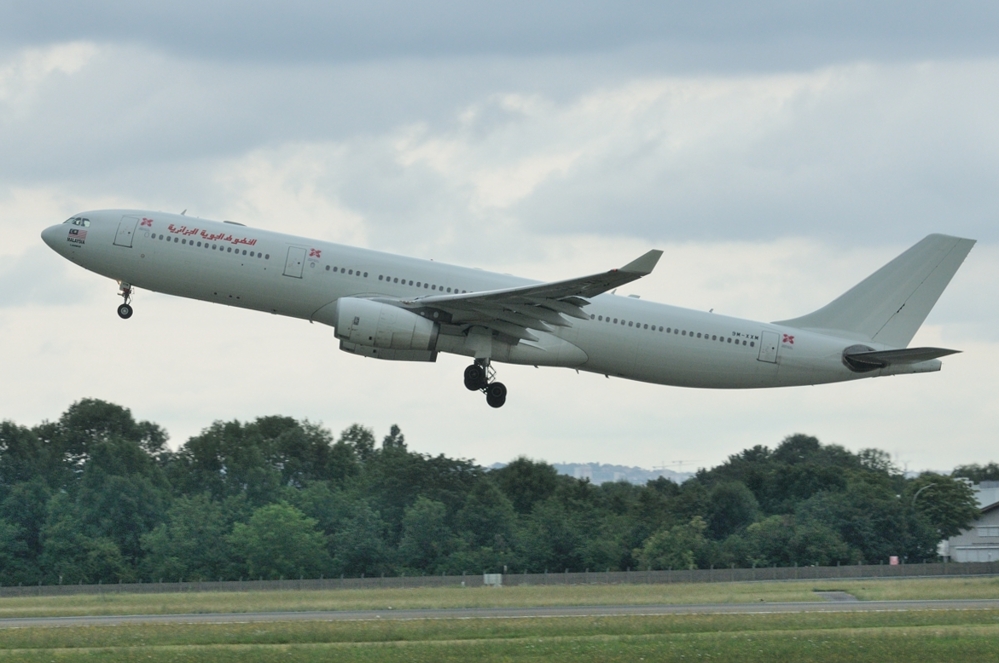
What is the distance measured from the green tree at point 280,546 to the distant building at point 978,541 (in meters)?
36.4

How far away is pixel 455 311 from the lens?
142 feet

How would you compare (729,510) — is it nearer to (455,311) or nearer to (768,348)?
(768,348)

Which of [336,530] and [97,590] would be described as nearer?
[97,590]

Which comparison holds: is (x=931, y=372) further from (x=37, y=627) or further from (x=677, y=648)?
(x=37, y=627)

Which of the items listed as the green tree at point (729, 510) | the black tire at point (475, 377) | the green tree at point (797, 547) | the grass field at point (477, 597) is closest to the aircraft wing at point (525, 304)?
the black tire at point (475, 377)

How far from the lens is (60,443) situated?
94125mm

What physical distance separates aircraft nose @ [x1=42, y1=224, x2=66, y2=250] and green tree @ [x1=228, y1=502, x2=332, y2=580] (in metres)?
26.6

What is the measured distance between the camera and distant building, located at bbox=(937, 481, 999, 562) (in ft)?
265

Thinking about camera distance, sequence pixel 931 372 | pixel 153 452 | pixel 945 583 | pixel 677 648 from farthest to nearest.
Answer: pixel 153 452 → pixel 945 583 → pixel 931 372 → pixel 677 648

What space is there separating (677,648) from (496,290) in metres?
16.4

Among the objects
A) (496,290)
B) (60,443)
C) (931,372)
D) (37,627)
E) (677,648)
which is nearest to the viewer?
(677,648)

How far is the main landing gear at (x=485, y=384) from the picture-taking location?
45.4 m

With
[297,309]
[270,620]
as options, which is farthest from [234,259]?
[270,620]

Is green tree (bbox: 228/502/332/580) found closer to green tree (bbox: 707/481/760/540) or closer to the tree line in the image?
the tree line
